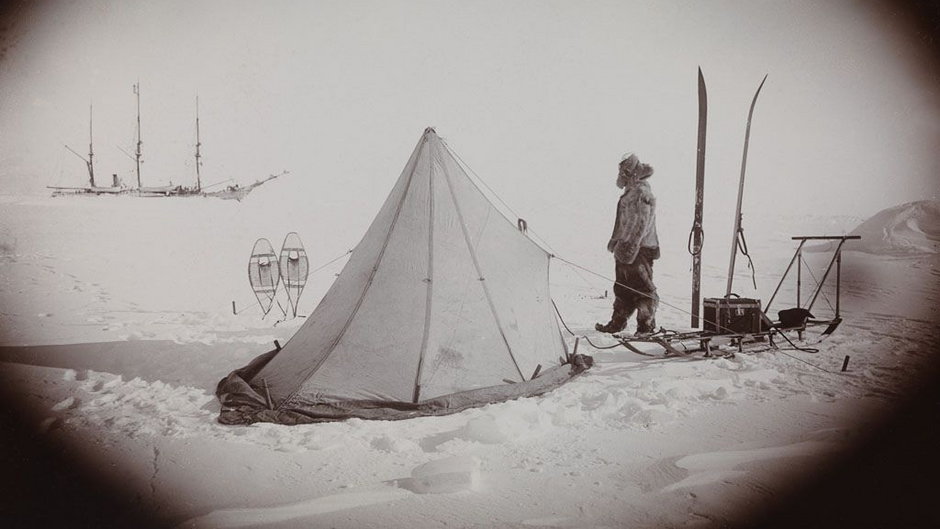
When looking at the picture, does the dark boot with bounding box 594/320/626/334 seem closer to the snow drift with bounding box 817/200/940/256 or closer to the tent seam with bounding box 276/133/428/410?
the tent seam with bounding box 276/133/428/410

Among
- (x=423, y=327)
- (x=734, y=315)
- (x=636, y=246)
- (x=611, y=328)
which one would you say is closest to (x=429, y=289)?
(x=423, y=327)

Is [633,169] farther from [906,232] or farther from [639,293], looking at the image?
[906,232]

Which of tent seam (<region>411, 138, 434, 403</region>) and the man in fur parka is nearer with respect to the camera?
tent seam (<region>411, 138, 434, 403</region>)

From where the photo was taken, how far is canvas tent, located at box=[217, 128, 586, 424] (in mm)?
4574

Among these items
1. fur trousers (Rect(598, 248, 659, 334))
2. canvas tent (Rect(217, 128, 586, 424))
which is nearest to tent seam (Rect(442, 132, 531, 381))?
canvas tent (Rect(217, 128, 586, 424))

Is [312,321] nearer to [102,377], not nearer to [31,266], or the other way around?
[102,377]

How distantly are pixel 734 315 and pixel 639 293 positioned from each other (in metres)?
1.26

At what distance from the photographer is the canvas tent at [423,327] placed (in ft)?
15.0

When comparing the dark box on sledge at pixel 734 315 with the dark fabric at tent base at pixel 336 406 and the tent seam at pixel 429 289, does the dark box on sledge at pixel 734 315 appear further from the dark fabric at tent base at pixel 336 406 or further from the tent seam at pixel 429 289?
the tent seam at pixel 429 289

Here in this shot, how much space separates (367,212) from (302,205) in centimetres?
348

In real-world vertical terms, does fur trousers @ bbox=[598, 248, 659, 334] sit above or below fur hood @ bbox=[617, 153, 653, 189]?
below

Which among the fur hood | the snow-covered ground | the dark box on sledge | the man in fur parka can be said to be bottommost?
the snow-covered ground

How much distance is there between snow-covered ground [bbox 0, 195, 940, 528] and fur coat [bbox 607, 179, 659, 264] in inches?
56.6

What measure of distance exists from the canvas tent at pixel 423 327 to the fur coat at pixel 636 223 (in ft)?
7.38
